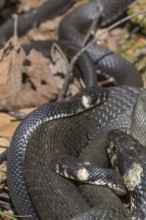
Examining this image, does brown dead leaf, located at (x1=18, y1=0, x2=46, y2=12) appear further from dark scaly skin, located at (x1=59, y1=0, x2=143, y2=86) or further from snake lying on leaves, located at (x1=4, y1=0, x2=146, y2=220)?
snake lying on leaves, located at (x1=4, y1=0, x2=146, y2=220)

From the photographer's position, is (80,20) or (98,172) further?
(80,20)

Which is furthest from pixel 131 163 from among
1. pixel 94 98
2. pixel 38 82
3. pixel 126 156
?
pixel 38 82

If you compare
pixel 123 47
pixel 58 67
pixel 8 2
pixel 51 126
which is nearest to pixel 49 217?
pixel 51 126

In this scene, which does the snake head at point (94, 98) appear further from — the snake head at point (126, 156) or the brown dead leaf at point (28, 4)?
the brown dead leaf at point (28, 4)

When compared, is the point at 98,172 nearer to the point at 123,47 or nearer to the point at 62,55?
the point at 62,55

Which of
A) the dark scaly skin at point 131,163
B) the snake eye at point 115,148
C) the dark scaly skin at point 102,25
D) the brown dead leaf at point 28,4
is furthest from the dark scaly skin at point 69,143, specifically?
the brown dead leaf at point 28,4

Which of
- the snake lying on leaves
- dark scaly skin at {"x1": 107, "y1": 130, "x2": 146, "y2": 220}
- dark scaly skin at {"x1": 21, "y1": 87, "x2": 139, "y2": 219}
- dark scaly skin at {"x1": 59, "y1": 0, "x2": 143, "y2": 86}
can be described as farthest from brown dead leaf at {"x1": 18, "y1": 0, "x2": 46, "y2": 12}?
dark scaly skin at {"x1": 107, "y1": 130, "x2": 146, "y2": 220}

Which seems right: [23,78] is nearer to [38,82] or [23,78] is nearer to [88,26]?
[38,82]
